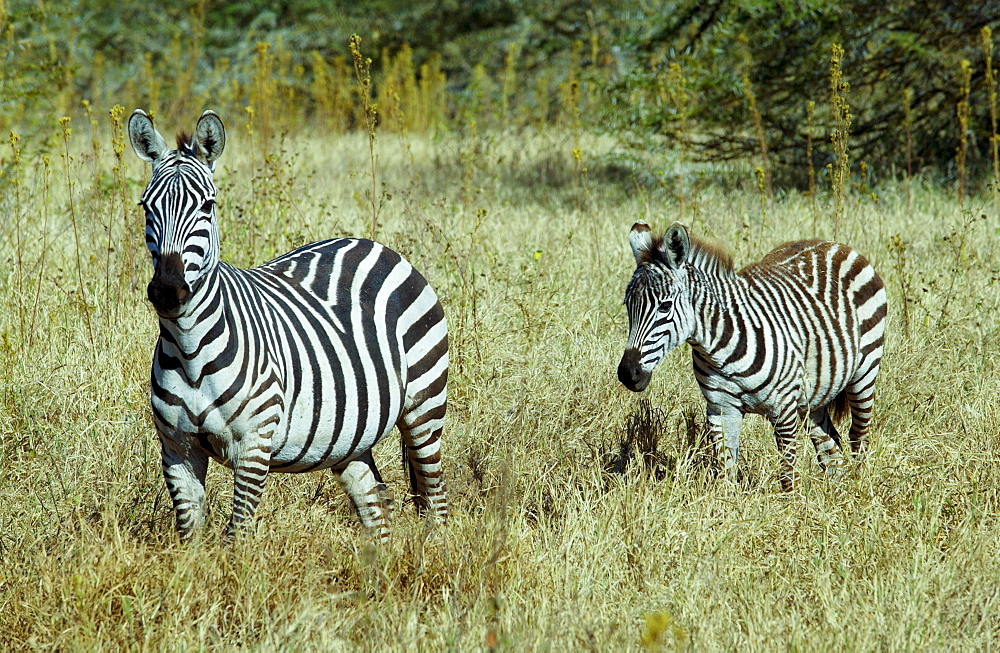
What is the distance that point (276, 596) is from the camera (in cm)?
351

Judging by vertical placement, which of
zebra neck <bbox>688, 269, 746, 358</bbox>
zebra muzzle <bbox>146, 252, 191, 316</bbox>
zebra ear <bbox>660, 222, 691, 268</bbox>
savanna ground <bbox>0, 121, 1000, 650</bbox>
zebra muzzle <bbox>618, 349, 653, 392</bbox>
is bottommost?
savanna ground <bbox>0, 121, 1000, 650</bbox>

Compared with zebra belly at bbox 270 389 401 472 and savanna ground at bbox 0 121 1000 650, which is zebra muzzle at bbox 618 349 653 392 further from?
zebra belly at bbox 270 389 401 472

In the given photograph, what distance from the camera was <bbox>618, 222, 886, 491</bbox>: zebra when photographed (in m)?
4.39

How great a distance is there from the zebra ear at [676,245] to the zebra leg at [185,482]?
7.07 feet

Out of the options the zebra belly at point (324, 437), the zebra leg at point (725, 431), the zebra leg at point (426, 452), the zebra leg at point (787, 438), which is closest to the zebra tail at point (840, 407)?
the zebra leg at point (787, 438)

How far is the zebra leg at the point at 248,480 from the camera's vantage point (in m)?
3.42

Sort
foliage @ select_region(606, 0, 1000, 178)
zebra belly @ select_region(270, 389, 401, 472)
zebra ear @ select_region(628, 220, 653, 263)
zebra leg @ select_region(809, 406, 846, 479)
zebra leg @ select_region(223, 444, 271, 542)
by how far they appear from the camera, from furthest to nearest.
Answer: foliage @ select_region(606, 0, 1000, 178)
zebra leg @ select_region(809, 406, 846, 479)
zebra ear @ select_region(628, 220, 653, 263)
zebra belly @ select_region(270, 389, 401, 472)
zebra leg @ select_region(223, 444, 271, 542)

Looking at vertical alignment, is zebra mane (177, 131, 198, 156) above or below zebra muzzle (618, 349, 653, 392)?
above

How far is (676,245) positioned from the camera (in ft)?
14.4

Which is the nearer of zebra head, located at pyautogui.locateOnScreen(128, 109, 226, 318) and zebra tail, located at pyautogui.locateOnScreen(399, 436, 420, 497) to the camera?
zebra head, located at pyautogui.locateOnScreen(128, 109, 226, 318)

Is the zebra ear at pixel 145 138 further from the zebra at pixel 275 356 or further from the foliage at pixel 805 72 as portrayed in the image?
the foliage at pixel 805 72

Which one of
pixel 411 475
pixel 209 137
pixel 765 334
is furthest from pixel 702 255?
pixel 209 137

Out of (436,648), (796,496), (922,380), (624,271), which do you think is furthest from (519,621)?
(624,271)

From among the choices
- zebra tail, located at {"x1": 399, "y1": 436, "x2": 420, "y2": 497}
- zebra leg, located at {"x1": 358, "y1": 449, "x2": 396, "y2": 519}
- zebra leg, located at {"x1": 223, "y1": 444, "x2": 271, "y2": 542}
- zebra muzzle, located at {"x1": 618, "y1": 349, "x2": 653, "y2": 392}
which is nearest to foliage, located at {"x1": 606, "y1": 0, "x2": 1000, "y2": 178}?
zebra muzzle, located at {"x1": 618, "y1": 349, "x2": 653, "y2": 392}
